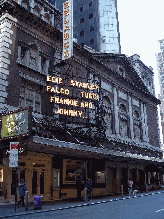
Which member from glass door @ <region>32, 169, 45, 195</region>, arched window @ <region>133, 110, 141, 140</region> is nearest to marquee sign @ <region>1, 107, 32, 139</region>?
glass door @ <region>32, 169, 45, 195</region>

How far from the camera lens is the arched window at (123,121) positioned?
116 feet

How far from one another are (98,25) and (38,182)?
157 feet

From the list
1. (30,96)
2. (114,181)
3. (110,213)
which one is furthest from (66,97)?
(110,213)

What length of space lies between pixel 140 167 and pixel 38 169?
794 inches

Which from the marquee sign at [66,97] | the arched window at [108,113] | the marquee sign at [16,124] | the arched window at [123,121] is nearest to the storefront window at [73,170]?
the marquee sign at [66,97]

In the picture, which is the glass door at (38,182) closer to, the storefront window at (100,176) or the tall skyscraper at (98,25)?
the storefront window at (100,176)

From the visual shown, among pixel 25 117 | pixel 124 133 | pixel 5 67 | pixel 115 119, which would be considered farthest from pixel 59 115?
pixel 124 133

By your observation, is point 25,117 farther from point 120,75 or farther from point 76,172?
point 120,75

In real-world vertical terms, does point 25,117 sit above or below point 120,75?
below

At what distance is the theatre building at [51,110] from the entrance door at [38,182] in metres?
0.08

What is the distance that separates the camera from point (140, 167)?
3734 centimetres

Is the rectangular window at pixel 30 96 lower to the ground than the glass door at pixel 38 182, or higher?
higher

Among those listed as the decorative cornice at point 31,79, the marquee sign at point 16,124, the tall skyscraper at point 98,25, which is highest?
the tall skyscraper at point 98,25

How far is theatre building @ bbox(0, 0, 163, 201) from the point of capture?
19.3 metres
